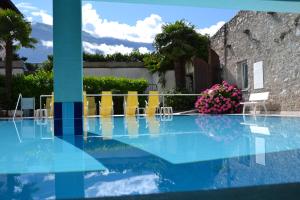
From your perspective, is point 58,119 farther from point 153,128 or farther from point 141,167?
point 141,167

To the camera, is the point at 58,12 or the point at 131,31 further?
the point at 131,31

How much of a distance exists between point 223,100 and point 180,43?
13.0 ft

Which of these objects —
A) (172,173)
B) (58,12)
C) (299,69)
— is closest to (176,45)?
(299,69)

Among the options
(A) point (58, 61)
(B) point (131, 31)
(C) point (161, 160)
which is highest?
(B) point (131, 31)

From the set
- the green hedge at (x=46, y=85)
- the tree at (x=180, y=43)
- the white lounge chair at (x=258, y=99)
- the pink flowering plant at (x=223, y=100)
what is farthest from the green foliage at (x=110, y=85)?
the white lounge chair at (x=258, y=99)

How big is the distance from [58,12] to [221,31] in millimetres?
12290

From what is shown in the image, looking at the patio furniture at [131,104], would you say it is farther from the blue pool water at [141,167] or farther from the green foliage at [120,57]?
the green foliage at [120,57]

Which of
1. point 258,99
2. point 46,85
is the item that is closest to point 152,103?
point 258,99

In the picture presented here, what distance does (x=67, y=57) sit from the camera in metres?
7.67

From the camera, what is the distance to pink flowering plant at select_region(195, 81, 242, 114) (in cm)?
1595

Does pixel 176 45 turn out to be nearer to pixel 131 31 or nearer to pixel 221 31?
pixel 221 31

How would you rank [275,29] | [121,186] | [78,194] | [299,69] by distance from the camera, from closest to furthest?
[78,194] → [121,186] → [299,69] → [275,29]

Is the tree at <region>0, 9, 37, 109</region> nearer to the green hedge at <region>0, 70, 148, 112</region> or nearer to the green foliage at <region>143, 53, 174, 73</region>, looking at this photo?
the green hedge at <region>0, 70, 148, 112</region>

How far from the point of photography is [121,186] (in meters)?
3.20
